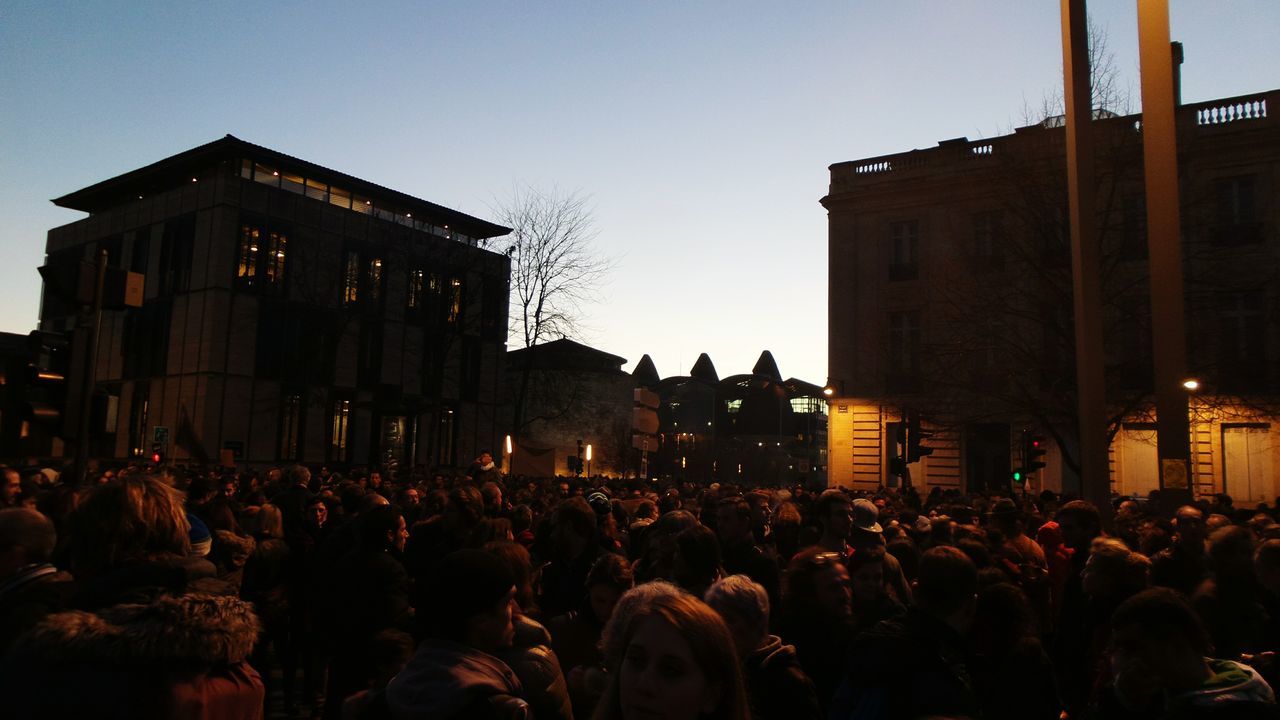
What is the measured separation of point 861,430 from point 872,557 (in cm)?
3245

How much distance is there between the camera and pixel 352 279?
43.6 metres

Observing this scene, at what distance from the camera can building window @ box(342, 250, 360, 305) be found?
4319cm

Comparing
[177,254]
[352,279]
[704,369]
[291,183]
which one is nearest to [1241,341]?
[352,279]

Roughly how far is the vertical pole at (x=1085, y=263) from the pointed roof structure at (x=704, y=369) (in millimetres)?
112951

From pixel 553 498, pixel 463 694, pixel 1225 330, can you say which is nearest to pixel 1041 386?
pixel 1225 330

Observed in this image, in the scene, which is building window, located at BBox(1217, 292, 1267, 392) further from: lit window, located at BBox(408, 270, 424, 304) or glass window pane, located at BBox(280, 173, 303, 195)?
glass window pane, located at BBox(280, 173, 303, 195)

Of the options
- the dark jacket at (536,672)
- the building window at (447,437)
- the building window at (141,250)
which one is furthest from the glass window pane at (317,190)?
the dark jacket at (536,672)

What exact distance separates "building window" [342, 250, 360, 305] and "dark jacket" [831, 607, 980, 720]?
42612 millimetres

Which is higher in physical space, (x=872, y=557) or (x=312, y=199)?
(x=312, y=199)

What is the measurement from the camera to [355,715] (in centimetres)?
276

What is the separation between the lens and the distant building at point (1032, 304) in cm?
2550

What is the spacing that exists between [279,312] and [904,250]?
28.6 m

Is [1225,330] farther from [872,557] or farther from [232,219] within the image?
[232,219]

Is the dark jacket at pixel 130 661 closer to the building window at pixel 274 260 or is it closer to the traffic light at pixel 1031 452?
the traffic light at pixel 1031 452
